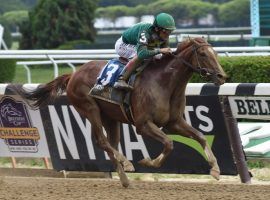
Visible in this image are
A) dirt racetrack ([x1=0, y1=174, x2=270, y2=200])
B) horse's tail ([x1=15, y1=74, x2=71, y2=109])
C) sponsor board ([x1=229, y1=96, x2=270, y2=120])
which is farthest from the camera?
horse's tail ([x1=15, y1=74, x2=71, y2=109])

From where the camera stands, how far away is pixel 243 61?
10.1 meters

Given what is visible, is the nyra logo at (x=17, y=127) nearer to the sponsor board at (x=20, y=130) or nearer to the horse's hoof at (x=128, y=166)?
the sponsor board at (x=20, y=130)

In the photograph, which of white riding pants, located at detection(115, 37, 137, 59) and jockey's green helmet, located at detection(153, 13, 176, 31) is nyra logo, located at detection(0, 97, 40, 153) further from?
jockey's green helmet, located at detection(153, 13, 176, 31)

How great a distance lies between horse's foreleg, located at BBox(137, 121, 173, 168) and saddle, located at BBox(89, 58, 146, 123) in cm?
31

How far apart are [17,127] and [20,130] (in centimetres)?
4

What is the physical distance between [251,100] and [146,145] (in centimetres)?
116

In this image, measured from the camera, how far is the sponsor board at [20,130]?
908cm

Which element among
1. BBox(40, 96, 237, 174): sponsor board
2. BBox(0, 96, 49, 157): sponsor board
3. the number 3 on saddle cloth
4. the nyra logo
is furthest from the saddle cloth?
the nyra logo

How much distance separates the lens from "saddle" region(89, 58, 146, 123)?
7.79 m

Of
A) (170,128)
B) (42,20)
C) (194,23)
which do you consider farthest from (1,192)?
(194,23)

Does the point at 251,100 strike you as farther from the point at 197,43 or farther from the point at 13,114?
the point at 13,114

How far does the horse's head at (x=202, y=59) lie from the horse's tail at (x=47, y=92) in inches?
56.5

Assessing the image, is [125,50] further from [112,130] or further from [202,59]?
[202,59]

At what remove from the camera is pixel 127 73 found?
7691 mm
